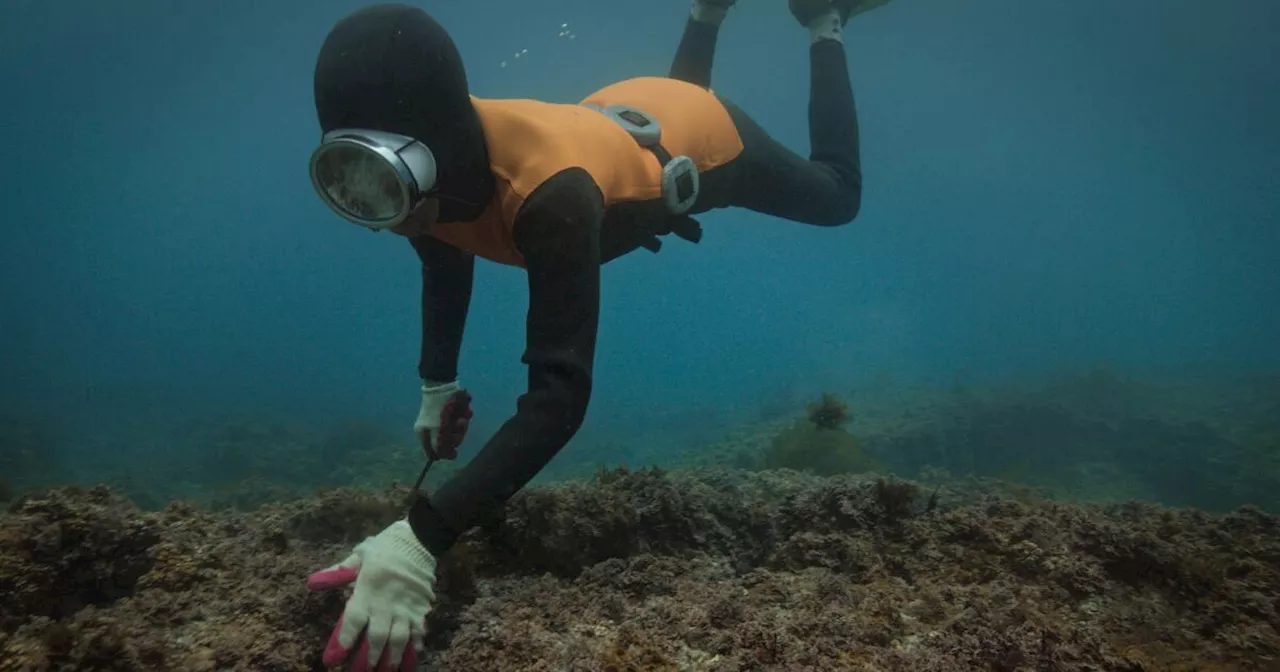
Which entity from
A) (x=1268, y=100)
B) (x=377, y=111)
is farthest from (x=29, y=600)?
(x=1268, y=100)

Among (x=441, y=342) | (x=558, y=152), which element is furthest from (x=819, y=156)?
(x=441, y=342)

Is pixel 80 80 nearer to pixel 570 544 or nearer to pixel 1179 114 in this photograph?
pixel 570 544

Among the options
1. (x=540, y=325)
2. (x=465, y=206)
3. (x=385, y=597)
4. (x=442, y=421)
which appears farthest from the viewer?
(x=442, y=421)

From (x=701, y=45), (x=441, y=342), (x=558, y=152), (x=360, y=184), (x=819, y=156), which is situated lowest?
(x=441, y=342)

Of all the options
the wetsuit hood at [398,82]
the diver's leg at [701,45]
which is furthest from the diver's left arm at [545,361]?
the diver's leg at [701,45]

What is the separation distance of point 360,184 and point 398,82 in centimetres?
40

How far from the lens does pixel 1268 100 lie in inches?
1802

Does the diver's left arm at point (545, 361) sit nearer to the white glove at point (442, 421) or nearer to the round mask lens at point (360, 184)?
the round mask lens at point (360, 184)

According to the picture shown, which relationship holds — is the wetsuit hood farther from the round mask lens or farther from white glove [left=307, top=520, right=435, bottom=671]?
white glove [left=307, top=520, right=435, bottom=671]

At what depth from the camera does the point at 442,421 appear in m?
3.40

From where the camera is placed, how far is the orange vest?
8.27ft

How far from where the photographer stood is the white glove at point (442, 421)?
11.2ft

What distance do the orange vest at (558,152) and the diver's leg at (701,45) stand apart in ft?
4.77

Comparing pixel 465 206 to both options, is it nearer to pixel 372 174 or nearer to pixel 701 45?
pixel 372 174
